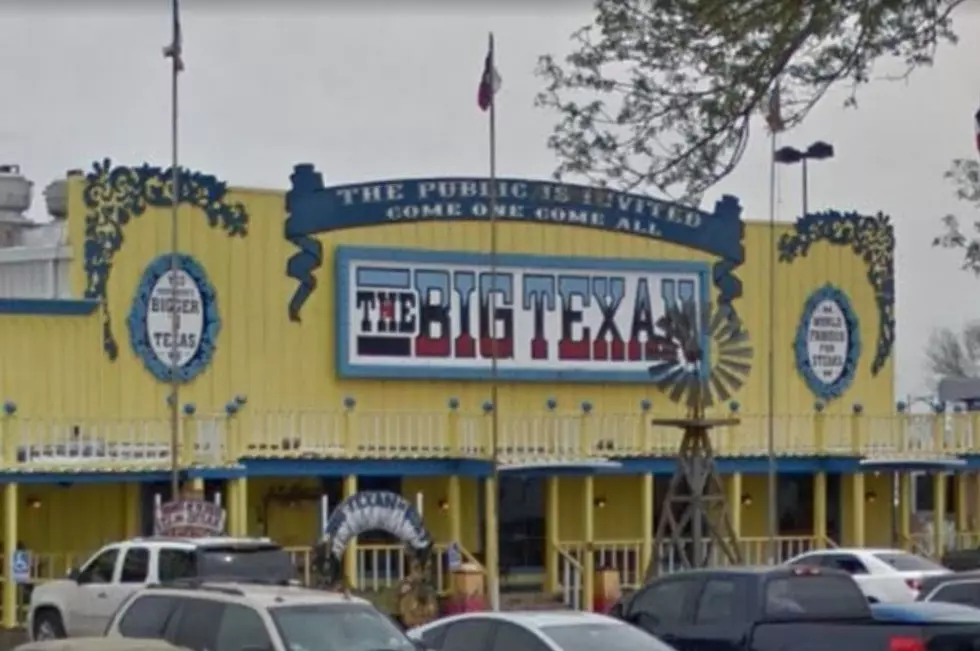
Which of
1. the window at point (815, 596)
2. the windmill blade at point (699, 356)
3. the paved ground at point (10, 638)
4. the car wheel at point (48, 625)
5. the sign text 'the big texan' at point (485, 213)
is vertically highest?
the sign text 'the big texan' at point (485, 213)

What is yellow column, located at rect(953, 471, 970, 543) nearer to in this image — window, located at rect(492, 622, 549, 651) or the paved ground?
the paved ground

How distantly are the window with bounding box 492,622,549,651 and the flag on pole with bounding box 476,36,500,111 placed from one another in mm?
19527

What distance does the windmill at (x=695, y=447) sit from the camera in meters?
36.7

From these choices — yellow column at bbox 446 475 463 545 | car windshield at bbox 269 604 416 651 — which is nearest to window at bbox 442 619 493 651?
car windshield at bbox 269 604 416 651

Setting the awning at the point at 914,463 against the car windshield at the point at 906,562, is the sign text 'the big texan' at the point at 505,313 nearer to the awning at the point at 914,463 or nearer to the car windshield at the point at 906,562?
the awning at the point at 914,463

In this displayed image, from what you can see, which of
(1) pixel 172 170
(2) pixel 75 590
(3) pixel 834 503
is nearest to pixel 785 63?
(2) pixel 75 590

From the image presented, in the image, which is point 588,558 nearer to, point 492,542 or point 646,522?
point 646,522

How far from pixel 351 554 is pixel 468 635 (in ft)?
55.4

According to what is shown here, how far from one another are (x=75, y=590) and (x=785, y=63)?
16.1 meters

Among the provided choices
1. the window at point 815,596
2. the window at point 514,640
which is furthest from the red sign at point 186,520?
the window at point 514,640

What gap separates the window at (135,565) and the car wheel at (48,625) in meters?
1.09

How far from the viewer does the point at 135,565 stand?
2927cm

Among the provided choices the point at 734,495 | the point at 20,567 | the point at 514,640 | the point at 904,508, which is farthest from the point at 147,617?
the point at 904,508

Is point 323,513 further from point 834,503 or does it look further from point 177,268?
point 834,503
